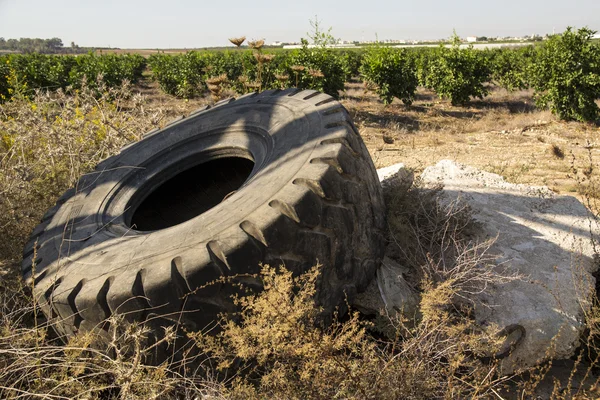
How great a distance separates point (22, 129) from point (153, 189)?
1.95 meters

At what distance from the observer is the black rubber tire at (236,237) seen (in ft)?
6.04

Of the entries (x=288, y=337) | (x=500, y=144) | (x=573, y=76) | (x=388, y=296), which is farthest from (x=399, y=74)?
(x=288, y=337)

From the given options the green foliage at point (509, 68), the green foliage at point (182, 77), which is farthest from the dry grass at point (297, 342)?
the green foliage at point (509, 68)

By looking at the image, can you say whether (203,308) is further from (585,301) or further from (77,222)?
(585,301)

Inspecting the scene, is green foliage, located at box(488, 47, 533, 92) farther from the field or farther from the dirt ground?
the field

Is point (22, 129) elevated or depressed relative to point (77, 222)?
elevated

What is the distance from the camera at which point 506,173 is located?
18.5 feet

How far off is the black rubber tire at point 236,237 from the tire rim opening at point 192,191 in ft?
0.75

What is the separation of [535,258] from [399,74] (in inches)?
503

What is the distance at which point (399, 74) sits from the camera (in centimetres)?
1468

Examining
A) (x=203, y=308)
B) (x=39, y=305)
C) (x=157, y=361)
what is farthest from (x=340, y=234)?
(x=39, y=305)

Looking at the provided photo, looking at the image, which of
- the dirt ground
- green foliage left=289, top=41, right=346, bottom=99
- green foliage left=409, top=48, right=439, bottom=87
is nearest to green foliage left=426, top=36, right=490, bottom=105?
green foliage left=409, top=48, right=439, bottom=87

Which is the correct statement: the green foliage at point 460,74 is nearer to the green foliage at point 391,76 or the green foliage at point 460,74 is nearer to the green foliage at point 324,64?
the green foliage at point 391,76

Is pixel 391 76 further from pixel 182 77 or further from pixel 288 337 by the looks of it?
pixel 288 337
